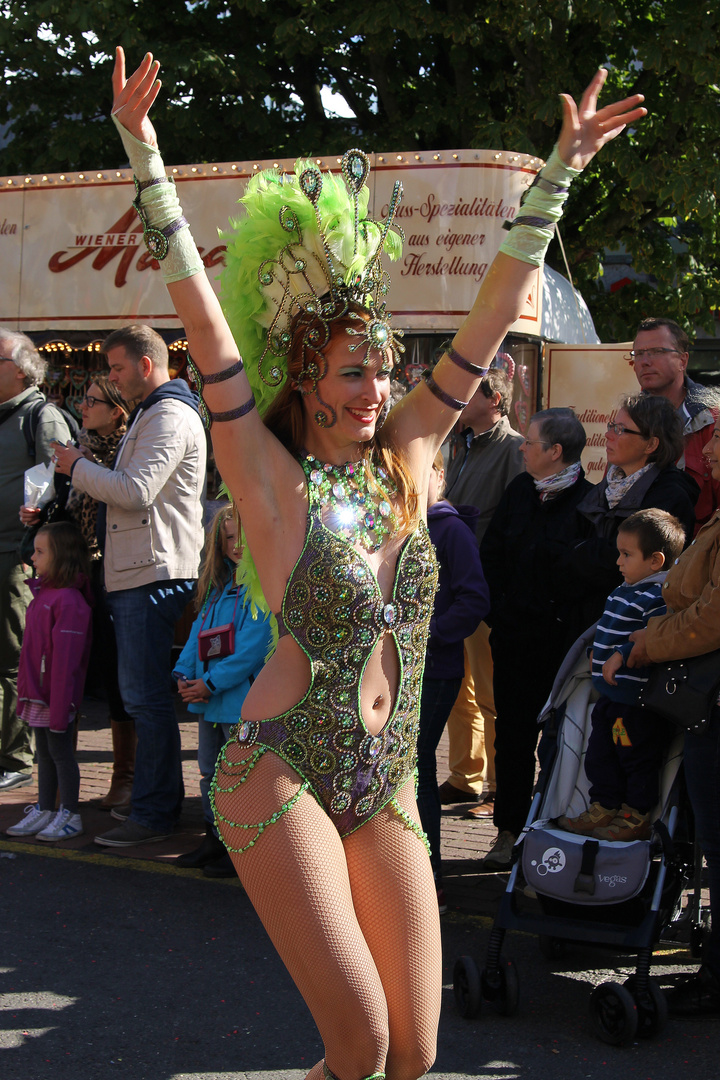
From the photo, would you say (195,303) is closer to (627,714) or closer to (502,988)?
(627,714)

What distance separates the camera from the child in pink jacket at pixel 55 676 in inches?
209

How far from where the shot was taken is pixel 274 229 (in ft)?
8.63

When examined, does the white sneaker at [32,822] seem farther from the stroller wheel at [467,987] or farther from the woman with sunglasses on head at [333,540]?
the woman with sunglasses on head at [333,540]

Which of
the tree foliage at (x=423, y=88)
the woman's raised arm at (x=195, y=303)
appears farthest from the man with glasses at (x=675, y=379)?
the tree foliage at (x=423, y=88)

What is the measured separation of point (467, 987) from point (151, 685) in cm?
223

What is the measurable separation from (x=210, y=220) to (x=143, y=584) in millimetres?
4158

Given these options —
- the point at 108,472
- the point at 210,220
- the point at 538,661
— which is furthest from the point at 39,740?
the point at 210,220

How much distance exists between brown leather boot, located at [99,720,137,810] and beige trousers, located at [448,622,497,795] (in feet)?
5.59

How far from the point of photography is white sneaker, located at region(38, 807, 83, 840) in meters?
5.29

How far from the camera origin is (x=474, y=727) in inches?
238

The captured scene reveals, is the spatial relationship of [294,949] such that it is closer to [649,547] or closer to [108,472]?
[649,547]

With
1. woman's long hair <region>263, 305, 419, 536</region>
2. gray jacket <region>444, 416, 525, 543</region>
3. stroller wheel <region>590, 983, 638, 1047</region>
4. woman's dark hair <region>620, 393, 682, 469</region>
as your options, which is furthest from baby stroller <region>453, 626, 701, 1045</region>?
gray jacket <region>444, 416, 525, 543</region>

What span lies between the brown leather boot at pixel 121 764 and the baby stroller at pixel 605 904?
8.72ft

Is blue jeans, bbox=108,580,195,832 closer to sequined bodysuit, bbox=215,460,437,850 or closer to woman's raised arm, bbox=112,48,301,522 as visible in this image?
sequined bodysuit, bbox=215,460,437,850
